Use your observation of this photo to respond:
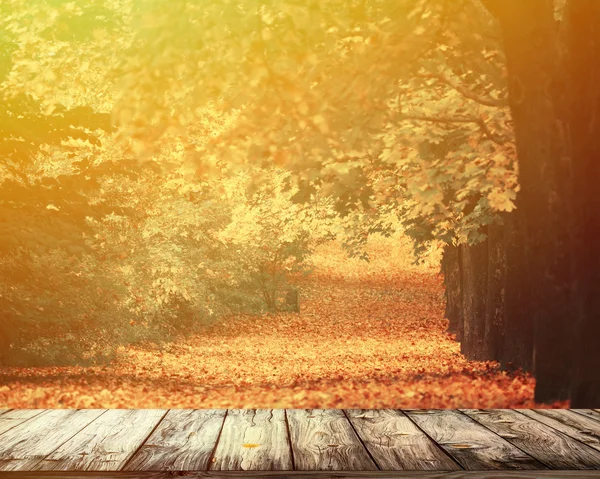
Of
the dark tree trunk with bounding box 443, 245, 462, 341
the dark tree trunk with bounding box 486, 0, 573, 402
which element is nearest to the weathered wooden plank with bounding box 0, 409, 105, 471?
the dark tree trunk with bounding box 486, 0, 573, 402

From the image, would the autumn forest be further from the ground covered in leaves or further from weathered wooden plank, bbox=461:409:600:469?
weathered wooden plank, bbox=461:409:600:469

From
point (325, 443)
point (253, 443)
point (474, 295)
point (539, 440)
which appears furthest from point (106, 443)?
point (474, 295)

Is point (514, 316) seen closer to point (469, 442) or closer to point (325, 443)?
point (469, 442)

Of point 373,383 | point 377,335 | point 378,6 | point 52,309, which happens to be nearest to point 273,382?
point 373,383

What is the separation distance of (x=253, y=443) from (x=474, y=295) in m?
9.47

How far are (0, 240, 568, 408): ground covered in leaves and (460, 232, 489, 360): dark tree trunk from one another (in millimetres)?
1576

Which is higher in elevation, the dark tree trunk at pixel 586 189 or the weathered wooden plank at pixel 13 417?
the dark tree trunk at pixel 586 189

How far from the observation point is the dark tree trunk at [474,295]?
12.6 metres

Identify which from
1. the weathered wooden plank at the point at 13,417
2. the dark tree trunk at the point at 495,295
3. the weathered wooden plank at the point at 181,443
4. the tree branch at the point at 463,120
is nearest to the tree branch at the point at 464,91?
the tree branch at the point at 463,120

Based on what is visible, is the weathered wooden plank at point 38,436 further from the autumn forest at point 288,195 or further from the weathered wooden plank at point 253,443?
the autumn forest at point 288,195

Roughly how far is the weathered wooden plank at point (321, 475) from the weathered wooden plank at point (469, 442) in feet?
0.37

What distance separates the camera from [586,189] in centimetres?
658

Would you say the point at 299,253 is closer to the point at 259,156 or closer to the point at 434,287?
the point at 259,156

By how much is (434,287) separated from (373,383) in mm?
2722
